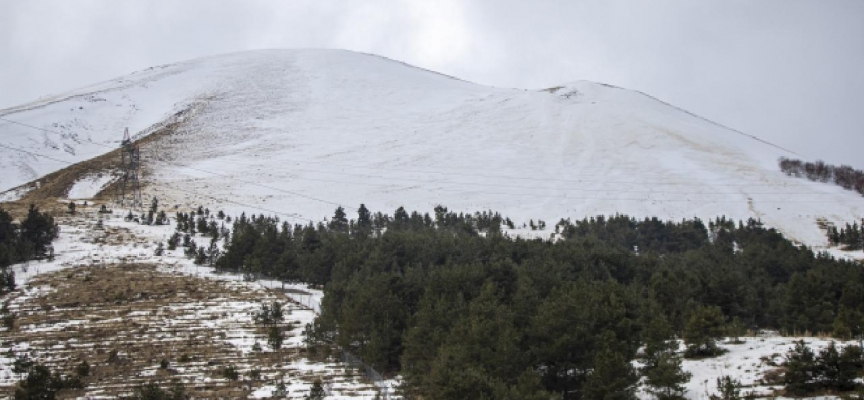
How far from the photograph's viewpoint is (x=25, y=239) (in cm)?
6169

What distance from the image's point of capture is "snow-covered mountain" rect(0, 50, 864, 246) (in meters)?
98.1

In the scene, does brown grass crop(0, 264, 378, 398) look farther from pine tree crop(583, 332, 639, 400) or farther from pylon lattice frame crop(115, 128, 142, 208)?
pylon lattice frame crop(115, 128, 142, 208)

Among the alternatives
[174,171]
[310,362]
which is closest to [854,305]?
[310,362]

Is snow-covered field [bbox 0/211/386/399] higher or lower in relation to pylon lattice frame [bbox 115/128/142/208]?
lower

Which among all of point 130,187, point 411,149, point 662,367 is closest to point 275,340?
point 662,367

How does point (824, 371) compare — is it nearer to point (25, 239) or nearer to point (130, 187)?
point (25, 239)

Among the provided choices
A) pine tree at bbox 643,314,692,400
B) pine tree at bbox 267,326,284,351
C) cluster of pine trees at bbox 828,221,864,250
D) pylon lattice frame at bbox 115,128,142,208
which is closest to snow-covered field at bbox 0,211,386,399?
pine tree at bbox 267,326,284,351

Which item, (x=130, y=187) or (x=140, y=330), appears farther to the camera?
(x=130, y=187)

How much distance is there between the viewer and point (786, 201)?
96125 millimetres

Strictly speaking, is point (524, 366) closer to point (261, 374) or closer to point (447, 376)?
point (447, 376)

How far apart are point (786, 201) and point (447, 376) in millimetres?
90219

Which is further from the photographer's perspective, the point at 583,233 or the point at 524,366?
the point at 583,233

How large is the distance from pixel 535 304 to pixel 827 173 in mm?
100975

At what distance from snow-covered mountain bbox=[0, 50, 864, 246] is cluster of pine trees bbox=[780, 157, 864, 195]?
3.61 metres
